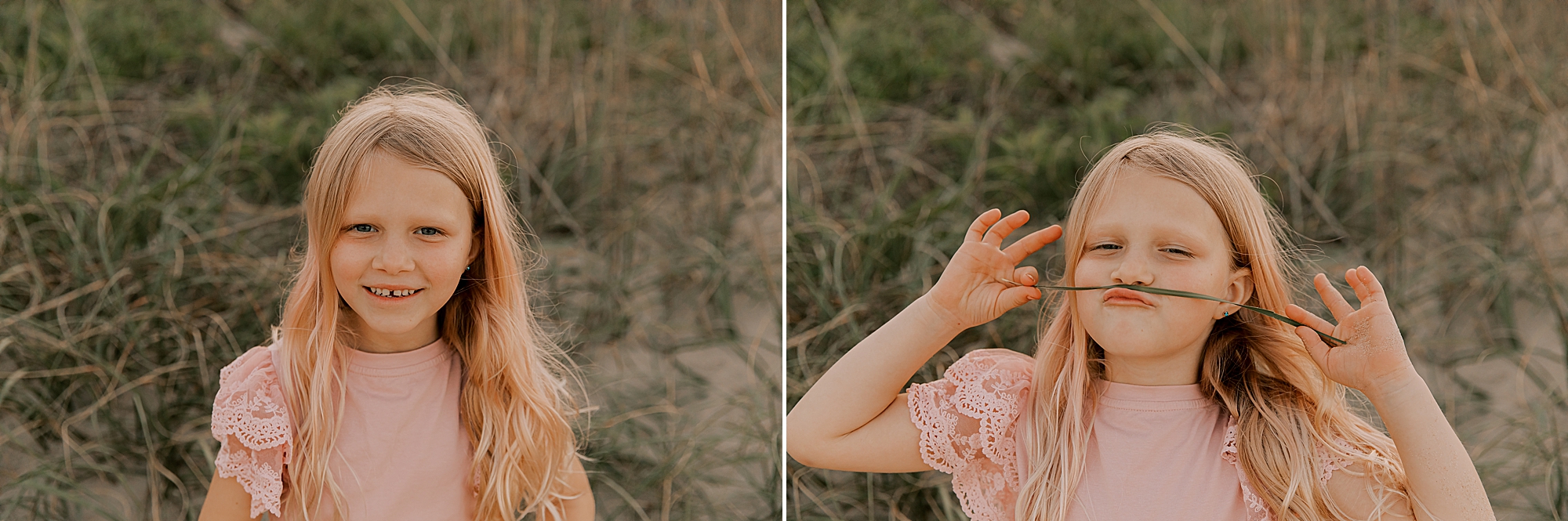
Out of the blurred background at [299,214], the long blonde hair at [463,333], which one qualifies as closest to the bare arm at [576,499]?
the long blonde hair at [463,333]

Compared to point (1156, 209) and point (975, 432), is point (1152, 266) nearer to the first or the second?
point (1156, 209)

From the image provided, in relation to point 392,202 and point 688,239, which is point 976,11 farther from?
point 392,202

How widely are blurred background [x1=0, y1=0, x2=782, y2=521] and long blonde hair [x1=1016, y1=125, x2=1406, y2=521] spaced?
2.99 ft

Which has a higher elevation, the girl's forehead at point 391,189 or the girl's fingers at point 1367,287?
the girl's forehead at point 391,189

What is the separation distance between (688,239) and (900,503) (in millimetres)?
760

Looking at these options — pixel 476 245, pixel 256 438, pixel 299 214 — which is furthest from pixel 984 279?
pixel 299 214

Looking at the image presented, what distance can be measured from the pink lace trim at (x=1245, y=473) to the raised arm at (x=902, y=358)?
0.27 metres

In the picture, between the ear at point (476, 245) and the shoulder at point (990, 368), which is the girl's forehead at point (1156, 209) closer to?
the shoulder at point (990, 368)

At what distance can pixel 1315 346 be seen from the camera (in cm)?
121

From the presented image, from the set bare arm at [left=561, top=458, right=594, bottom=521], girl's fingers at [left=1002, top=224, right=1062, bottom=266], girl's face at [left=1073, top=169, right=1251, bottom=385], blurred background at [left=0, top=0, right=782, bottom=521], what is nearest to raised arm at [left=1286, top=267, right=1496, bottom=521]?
girl's face at [left=1073, top=169, right=1251, bottom=385]

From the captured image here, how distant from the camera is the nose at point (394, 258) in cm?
128

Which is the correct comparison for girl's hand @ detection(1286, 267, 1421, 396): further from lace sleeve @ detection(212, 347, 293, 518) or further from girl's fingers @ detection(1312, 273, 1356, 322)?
lace sleeve @ detection(212, 347, 293, 518)

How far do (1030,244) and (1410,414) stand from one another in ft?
1.39

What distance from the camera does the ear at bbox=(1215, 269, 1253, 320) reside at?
1262 mm
